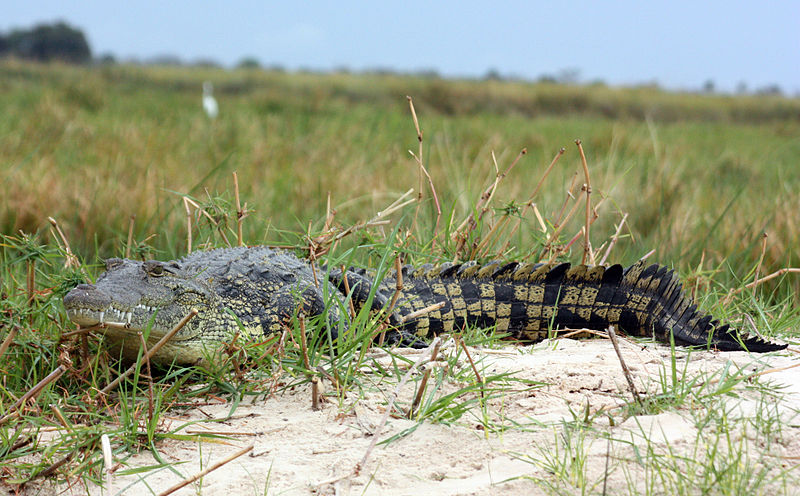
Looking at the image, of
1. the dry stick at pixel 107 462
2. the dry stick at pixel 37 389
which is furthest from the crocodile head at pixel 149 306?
the dry stick at pixel 107 462

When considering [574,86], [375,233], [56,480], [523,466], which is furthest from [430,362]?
[574,86]

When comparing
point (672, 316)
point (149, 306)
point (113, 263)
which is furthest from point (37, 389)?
point (672, 316)

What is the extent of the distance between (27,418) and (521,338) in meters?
2.31

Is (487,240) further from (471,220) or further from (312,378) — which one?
(312,378)

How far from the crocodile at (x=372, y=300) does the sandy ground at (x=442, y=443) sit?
429 millimetres

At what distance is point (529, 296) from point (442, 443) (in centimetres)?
156

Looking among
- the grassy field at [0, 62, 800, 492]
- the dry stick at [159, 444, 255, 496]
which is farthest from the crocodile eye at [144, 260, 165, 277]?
the dry stick at [159, 444, 255, 496]

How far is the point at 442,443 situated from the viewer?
2188 mm

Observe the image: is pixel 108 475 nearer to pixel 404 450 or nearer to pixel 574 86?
pixel 404 450

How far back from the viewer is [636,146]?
10992mm

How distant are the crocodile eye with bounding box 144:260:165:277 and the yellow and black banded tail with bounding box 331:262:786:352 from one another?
872mm

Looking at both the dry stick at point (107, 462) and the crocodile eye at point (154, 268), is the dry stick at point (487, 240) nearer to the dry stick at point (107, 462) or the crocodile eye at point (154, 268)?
the crocodile eye at point (154, 268)

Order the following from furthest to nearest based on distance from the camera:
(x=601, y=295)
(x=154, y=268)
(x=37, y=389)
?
(x=601, y=295)
(x=154, y=268)
(x=37, y=389)

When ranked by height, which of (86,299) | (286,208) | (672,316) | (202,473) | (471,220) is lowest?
(286,208)
